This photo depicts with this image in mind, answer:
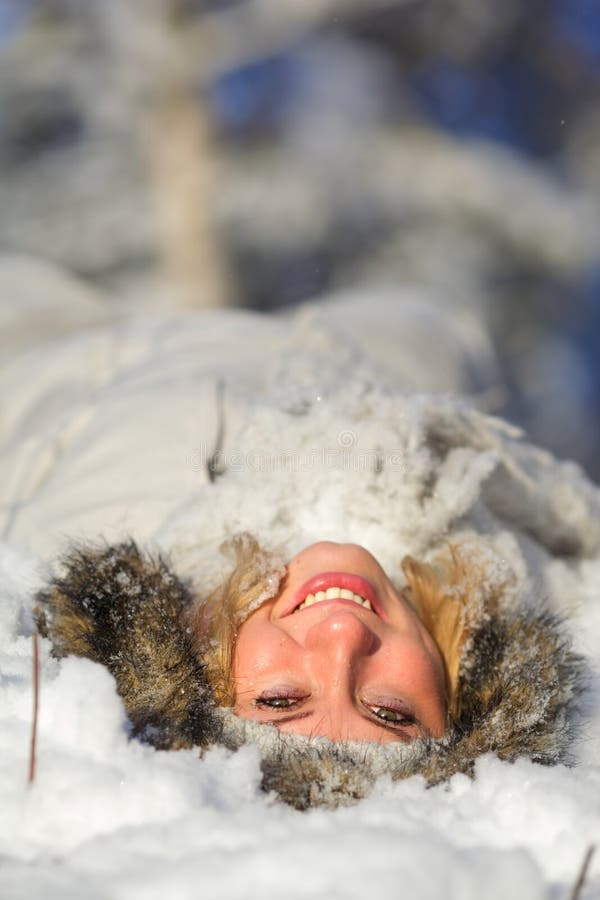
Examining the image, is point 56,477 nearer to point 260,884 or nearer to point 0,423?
point 0,423

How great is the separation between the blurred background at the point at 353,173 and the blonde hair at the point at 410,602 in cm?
402

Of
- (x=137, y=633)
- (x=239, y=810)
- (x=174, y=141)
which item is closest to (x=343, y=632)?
(x=137, y=633)

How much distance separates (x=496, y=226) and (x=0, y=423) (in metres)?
4.82

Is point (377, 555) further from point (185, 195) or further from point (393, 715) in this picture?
point (185, 195)

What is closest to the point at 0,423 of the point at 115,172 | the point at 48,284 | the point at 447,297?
the point at 48,284

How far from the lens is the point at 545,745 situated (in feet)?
4.84

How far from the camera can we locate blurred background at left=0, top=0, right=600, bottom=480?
611 centimetres

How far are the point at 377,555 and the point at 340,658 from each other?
42cm

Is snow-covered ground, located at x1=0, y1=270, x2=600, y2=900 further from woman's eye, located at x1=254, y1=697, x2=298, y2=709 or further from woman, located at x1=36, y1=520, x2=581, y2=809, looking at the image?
woman's eye, located at x1=254, y1=697, x2=298, y2=709

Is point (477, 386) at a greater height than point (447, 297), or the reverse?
point (447, 297)

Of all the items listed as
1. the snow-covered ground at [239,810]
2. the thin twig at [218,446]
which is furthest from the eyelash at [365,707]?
the thin twig at [218,446]

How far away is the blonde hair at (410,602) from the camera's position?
1.65 metres

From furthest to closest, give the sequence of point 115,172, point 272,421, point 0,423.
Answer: point 115,172
point 0,423
point 272,421

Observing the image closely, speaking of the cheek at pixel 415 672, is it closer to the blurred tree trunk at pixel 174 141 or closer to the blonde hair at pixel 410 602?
the blonde hair at pixel 410 602
